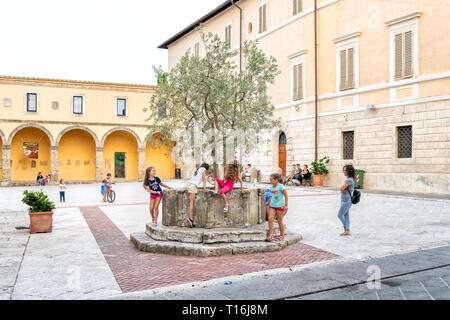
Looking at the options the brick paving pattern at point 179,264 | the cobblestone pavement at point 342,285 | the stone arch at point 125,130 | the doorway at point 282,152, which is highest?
the stone arch at point 125,130

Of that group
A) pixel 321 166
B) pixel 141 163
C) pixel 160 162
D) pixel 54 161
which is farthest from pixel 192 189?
pixel 160 162

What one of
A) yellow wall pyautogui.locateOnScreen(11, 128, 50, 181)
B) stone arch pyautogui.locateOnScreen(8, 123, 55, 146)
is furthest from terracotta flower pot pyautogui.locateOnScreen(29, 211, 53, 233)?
yellow wall pyautogui.locateOnScreen(11, 128, 50, 181)

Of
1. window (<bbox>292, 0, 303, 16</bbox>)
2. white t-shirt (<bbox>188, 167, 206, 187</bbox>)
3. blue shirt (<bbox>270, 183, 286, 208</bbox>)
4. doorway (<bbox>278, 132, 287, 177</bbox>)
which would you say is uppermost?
window (<bbox>292, 0, 303, 16</bbox>)

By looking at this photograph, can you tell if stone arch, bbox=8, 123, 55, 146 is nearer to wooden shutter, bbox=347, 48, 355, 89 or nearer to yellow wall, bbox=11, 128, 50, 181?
yellow wall, bbox=11, 128, 50, 181

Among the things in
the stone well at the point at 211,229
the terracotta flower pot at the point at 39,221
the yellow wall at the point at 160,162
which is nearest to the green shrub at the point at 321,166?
the stone well at the point at 211,229

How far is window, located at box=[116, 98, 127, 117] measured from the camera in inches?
1300

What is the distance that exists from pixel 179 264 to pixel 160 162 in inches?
1223

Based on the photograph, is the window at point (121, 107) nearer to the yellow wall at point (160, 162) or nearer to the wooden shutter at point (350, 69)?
the yellow wall at point (160, 162)

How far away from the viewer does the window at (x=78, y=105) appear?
1248 inches

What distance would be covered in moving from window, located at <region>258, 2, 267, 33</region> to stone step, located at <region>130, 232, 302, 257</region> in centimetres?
2126

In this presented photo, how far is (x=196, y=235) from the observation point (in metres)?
6.61

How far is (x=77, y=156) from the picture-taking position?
33469 mm

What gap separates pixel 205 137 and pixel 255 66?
1908mm

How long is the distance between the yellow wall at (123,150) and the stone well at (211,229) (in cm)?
2845
